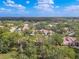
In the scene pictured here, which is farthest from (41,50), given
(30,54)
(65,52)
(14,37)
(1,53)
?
(14,37)

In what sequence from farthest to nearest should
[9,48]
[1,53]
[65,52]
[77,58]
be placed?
[9,48] < [1,53] < [65,52] < [77,58]

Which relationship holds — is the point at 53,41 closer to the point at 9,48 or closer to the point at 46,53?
the point at 9,48

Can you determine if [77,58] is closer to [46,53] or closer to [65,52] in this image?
[65,52]

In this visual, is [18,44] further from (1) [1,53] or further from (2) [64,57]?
(2) [64,57]

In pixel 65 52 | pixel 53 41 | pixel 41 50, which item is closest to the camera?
pixel 65 52

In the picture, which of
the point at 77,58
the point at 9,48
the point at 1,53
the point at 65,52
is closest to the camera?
the point at 77,58

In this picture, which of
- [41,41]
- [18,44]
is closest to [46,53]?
[41,41]

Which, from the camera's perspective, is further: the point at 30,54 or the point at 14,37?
the point at 14,37

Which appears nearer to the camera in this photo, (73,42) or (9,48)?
(9,48)

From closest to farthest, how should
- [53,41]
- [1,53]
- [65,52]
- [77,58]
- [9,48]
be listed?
[77,58]
[65,52]
[1,53]
[9,48]
[53,41]
